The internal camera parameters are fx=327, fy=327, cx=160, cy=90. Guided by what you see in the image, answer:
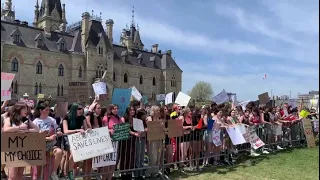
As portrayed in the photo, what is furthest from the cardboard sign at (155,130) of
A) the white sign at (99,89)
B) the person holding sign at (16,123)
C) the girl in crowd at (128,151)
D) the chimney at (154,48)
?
the chimney at (154,48)

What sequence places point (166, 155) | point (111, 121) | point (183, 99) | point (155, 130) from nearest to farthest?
point (111, 121) < point (155, 130) < point (166, 155) < point (183, 99)

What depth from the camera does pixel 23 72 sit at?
4606 cm

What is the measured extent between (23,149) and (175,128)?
4240 mm

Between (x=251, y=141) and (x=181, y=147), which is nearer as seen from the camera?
(x=181, y=147)

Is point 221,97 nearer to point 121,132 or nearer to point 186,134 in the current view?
point 186,134

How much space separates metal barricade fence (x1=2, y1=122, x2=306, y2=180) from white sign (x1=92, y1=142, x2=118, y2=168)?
168 mm

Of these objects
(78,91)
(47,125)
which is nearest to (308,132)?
(78,91)

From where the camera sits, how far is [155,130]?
8.43 metres

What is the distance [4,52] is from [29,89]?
20.6ft

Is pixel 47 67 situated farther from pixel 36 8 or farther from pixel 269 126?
pixel 269 126

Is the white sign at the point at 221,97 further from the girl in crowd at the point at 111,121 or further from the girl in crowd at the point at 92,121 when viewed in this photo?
the girl in crowd at the point at 92,121

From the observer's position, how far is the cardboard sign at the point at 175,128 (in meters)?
8.90

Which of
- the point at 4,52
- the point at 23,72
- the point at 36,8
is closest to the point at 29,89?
the point at 23,72

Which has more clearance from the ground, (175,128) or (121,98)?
(121,98)
